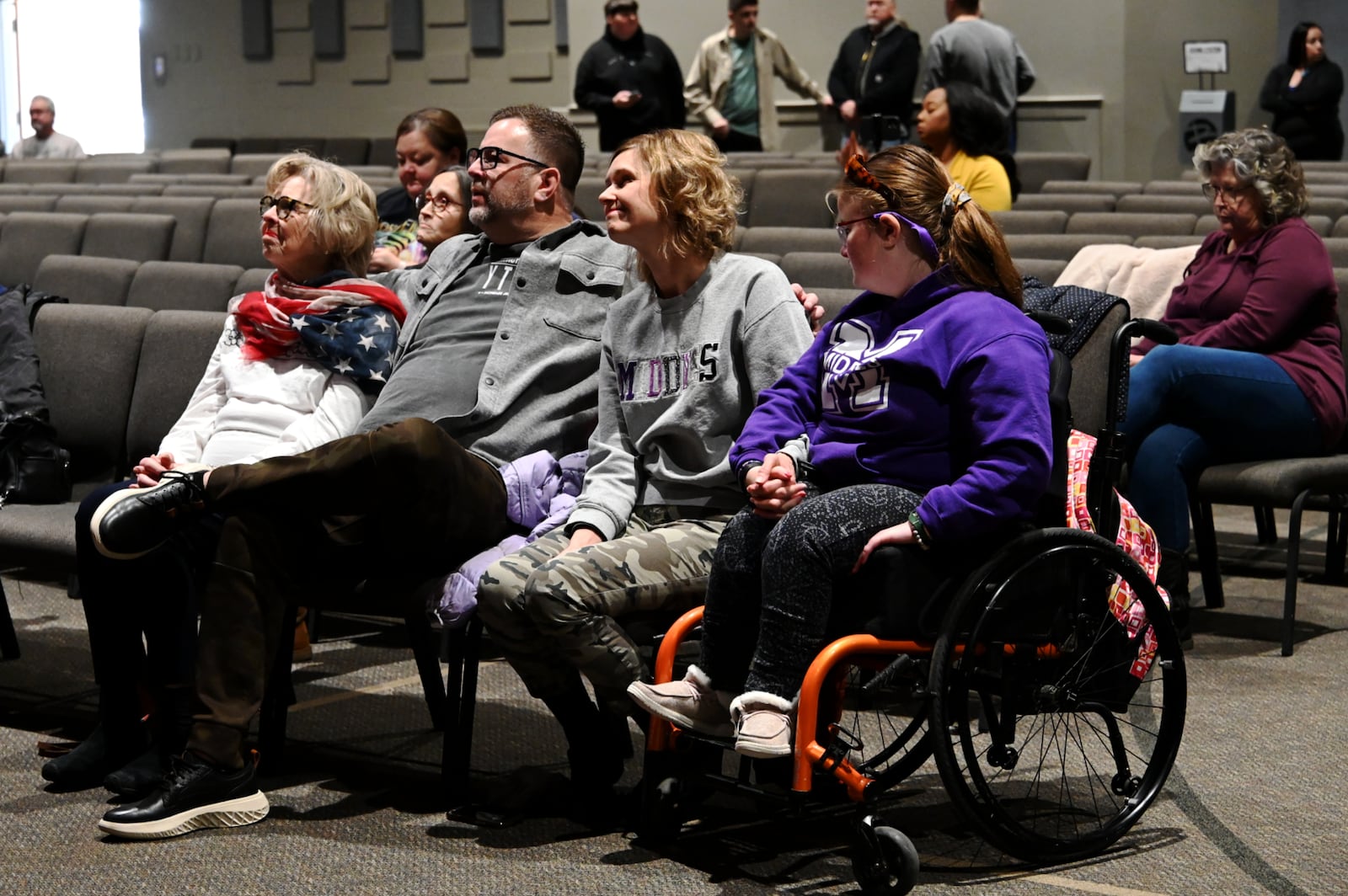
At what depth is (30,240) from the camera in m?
6.43

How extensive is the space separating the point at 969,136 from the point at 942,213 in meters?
3.22

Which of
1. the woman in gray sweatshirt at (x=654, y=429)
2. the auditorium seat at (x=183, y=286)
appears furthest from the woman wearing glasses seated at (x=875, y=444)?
the auditorium seat at (x=183, y=286)

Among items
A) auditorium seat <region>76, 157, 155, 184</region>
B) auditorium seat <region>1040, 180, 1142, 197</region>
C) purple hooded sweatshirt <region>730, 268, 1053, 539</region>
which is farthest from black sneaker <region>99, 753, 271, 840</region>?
auditorium seat <region>76, 157, 155, 184</region>

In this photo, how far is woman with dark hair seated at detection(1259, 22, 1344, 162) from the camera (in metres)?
9.12

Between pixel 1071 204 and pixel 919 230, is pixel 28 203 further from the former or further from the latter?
pixel 919 230

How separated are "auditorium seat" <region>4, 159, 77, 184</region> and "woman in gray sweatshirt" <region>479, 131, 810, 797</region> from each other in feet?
30.1

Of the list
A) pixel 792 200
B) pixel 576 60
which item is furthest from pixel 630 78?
pixel 576 60

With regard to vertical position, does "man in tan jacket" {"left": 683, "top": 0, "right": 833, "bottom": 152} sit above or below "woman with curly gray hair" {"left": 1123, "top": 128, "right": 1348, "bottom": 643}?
above

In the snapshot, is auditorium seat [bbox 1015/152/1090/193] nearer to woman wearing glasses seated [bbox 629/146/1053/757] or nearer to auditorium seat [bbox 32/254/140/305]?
auditorium seat [bbox 32/254/140/305]

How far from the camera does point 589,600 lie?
235 cm

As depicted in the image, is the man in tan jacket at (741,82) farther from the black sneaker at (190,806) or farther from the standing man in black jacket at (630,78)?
the black sneaker at (190,806)

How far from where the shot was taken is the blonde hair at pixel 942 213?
2307 mm

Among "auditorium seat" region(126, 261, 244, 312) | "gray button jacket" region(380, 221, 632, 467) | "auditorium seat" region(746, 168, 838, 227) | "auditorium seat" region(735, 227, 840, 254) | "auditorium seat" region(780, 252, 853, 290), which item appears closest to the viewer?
"gray button jacket" region(380, 221, 632, 467)

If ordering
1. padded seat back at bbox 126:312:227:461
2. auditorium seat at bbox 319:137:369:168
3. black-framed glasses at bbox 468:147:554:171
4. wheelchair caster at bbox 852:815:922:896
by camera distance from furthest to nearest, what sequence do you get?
auditorium seat at bbox 319:137:369:168
padded seat back at bbox 126:312:227:461
black-framed glasses at bbox 468:147:554:171
wheelchair caster at bbox 852:815:922:896
